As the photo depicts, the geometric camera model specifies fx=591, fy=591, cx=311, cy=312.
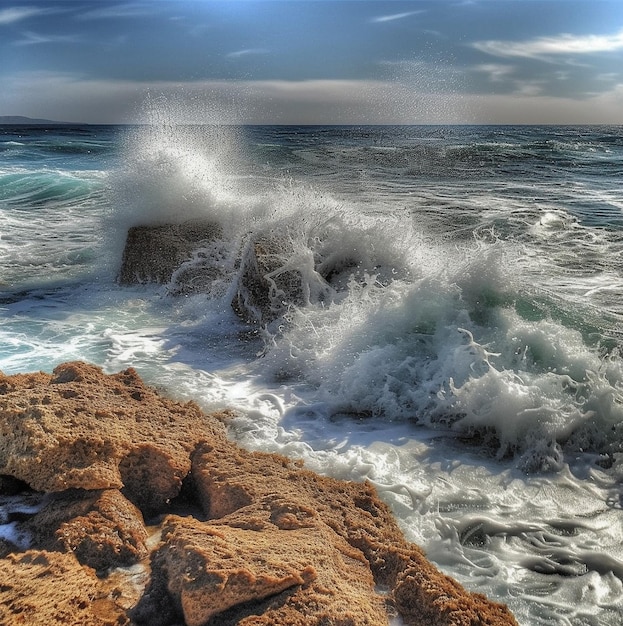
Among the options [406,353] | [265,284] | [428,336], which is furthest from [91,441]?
[265,284]

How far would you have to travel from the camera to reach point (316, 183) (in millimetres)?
15531

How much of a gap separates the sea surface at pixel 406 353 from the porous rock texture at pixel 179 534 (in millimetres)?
290

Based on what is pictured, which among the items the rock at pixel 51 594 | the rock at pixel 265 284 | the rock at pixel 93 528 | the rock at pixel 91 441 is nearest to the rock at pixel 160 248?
the rock at pixel 265 284

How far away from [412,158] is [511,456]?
68.5ft

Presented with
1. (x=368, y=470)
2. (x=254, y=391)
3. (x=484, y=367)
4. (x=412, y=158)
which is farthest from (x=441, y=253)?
(x=412, y=158)

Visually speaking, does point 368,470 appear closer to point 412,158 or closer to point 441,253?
point 441,253

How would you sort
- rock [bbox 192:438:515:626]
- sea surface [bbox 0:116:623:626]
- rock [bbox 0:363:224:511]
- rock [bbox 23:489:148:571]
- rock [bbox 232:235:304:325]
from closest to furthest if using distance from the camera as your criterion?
rock [bbox 192:438:515:626] → rock [bbox 23:489:148:571] → rock [bbox 0:363:224:511] → sea surface [bbox 0:116:623:626] → rock [bbox 232:235:304:325]

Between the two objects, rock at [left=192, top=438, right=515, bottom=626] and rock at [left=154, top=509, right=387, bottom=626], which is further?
rock at [left=192, top=438, right=515, bottom=626]

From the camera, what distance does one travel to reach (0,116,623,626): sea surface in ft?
9.23

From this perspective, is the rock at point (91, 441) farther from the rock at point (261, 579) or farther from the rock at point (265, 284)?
the rock at point (265, 284)

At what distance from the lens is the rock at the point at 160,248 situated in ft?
22.8

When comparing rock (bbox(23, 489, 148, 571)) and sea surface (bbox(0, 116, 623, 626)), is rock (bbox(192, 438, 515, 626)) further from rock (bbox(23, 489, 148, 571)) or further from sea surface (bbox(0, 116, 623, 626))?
rock (bbox(23, 489, 148, 571))

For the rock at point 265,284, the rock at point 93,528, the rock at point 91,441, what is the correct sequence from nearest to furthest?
the rock at point 93,528
the rock at point 91,441
the rock at point 265,284

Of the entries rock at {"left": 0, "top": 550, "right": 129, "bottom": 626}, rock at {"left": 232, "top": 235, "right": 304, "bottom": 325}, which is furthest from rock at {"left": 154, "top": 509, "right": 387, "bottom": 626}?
rock at {"left": 232, "top": 235, "right": 304, "bottom": 325}
